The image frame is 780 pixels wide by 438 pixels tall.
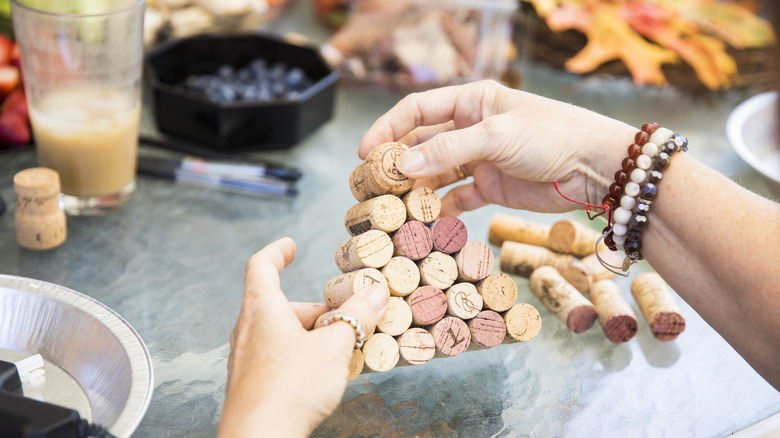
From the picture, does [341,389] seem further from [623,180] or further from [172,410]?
[623,180]

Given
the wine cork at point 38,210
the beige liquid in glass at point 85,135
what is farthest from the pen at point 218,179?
the wine cork at point 38,210

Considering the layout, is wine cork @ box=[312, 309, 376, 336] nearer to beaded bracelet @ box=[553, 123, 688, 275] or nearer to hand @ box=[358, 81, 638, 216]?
hand @ box=[358, 81, 638, 216]

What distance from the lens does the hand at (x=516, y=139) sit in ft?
2.73

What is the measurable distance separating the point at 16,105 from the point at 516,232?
86 cm

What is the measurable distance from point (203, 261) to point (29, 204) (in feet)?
0.81

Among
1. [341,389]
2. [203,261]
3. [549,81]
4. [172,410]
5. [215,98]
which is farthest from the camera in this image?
[549,81]

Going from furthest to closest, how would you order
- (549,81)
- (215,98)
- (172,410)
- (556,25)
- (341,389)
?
(549,81) → (556,25) → (215,98) → (172,410) → (341,389)

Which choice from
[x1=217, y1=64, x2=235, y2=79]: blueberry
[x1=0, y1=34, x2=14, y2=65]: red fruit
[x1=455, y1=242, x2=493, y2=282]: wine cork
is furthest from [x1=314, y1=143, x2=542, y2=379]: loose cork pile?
[x1=0, y1=34, x2=14, y2=65]: red fruit

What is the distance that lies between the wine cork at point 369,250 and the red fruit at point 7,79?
0.75 m

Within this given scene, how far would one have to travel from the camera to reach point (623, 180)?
855 millimetres

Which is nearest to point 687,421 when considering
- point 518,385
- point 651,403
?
point 651,403

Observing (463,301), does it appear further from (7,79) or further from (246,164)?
(7,79)

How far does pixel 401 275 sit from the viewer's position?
0.79m

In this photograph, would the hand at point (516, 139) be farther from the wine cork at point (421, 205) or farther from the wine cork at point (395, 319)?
the wine cork at point (395, 319)
